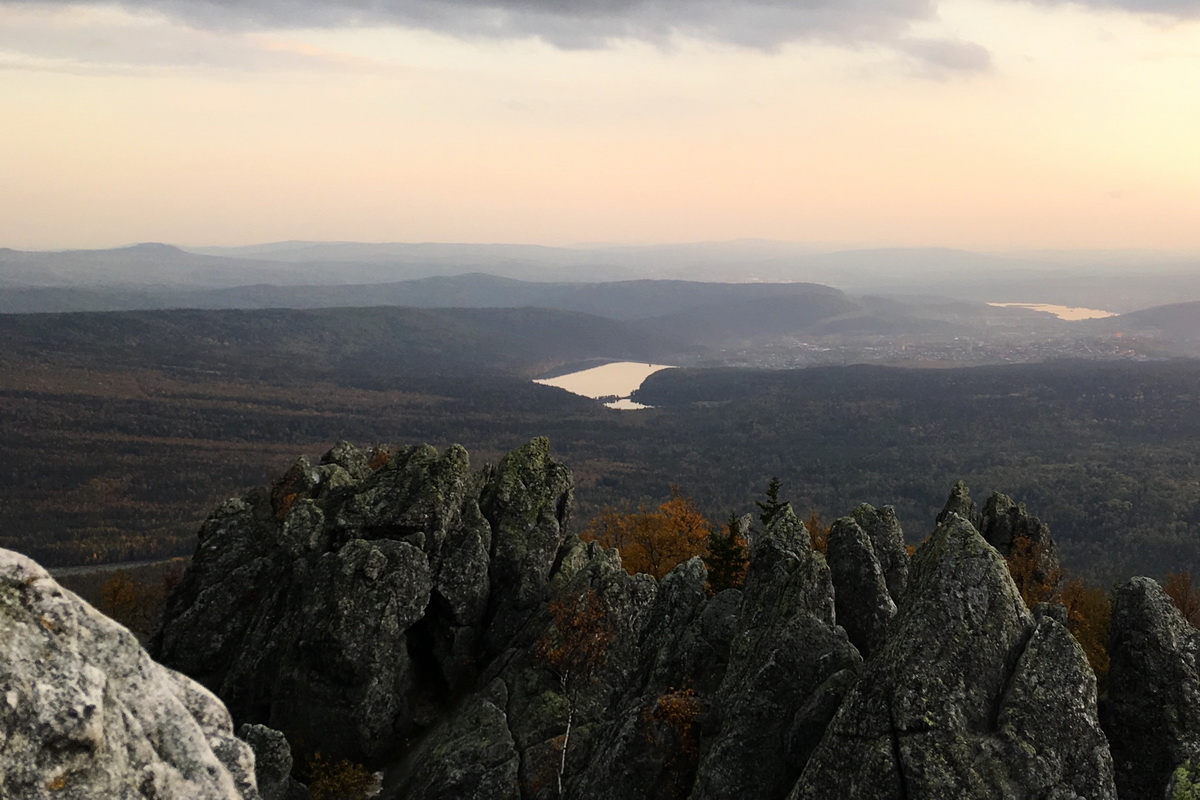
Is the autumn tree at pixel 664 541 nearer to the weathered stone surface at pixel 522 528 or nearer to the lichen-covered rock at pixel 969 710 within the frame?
the weathered stone surface at pixel 522 528

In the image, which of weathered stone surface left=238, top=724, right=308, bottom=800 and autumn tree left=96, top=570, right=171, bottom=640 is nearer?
weathered stone surface left=238, top=724, right=308, bottom=800

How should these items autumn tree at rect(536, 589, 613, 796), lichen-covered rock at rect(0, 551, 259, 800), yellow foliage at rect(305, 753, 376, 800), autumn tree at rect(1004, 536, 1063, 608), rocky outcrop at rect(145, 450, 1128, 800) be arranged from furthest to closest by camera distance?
autumn tree at rect(1004, 536, 1063, 608), autumn tree at rect(536, 589, 613, 796), yellow foliage at rect(305, 753, 376, 800), rocky outcrop at rect(145, 450, 1128, 800), lichen-covered rock at rect(0, 551, 259, 800)

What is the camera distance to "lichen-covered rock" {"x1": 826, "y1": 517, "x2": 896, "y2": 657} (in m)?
29.8

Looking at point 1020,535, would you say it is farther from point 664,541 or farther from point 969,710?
point 969,710

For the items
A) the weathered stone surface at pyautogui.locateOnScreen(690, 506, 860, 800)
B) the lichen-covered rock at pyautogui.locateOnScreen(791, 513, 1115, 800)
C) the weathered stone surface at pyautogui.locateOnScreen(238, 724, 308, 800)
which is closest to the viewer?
the lichen-covered rock at pyautogui.locateOnScreen(791, 513, 1115, 800)

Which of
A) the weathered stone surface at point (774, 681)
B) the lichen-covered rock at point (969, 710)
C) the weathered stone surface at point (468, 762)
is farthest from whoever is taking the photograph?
the weathered stone surface at point (468, 762)

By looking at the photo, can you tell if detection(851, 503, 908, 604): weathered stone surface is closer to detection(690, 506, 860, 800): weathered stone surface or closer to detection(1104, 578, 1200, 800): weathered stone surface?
detection(690, 506, 860, 800): weathered stone surface

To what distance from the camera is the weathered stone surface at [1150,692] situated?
2142 centimetres

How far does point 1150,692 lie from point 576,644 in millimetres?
21139

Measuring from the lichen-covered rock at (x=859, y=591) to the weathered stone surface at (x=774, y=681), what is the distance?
3789 mm

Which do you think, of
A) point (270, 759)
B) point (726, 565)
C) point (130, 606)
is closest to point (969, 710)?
point (270, 759)

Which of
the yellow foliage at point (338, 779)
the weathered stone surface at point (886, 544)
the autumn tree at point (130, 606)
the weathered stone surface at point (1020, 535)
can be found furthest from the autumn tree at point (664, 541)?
the autumn tree at point (130, 606)

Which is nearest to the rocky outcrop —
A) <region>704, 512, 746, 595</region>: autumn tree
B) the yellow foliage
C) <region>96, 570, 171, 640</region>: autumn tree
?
the yellow foliage

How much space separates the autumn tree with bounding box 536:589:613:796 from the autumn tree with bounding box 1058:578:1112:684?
20.4 metres
